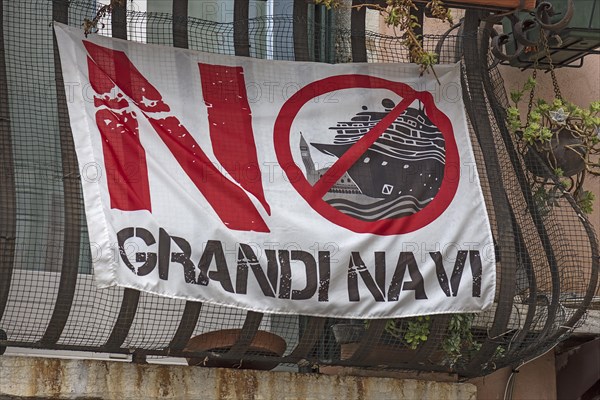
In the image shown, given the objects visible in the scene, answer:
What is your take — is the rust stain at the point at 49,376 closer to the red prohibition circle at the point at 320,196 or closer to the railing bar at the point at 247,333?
the railing bar at the point at 247,333

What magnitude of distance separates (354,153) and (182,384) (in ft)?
5.87

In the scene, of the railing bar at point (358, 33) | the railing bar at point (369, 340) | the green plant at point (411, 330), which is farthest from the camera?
the railing bar at point (358, 33)

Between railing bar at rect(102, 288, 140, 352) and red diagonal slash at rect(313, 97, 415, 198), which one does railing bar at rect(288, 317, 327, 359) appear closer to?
red diagonal slash at rect(313, 97, 415, 198)

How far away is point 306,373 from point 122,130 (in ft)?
6.29

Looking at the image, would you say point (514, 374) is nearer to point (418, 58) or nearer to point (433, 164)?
point (433, 164)

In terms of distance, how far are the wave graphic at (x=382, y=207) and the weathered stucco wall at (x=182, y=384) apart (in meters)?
1.05

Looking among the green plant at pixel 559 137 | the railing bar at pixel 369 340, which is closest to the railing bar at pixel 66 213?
the railing bar at pixel 369 340

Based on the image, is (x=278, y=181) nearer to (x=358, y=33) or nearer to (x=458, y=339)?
(x=358, y=33)

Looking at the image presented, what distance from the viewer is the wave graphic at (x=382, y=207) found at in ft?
25.5

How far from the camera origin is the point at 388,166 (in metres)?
7.96

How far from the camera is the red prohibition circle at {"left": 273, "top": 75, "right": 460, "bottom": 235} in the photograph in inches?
305

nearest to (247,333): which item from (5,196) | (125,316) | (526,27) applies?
(125,316)


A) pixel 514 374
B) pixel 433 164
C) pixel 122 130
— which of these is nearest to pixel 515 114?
pixel 433 164

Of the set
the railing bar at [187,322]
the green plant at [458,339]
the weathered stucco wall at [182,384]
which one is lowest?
the weathered stucco wall at [182,384]
